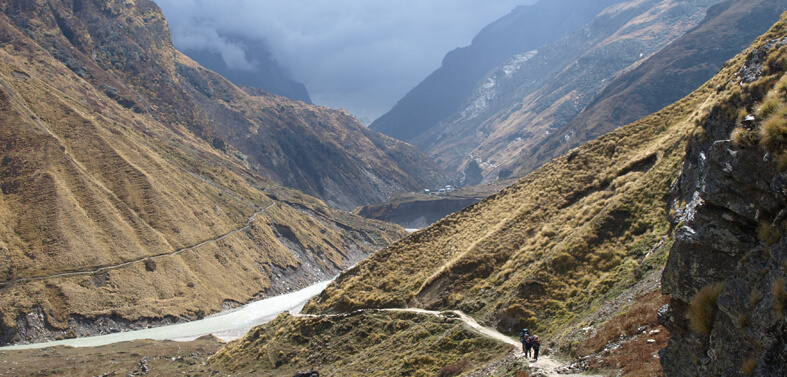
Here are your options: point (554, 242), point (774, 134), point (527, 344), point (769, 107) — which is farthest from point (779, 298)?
point (554, 242)

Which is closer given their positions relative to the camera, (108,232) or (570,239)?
(570,239)

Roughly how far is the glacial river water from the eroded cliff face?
3509 inches

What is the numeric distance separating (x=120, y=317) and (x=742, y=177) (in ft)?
356

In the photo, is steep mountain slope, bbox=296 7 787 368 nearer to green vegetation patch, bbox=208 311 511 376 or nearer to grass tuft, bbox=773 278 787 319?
green vegetation patch, bbox=208 311 511 376

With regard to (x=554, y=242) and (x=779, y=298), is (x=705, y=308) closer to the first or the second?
(x=779, y=298)

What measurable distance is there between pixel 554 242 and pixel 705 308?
22478 millimetres

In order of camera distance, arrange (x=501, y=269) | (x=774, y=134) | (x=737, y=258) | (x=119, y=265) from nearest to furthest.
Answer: (x=774, y=134)
(x=737, y=258)
(x=501, y=269)
(x=119, y=265)

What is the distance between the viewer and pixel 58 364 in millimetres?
62031

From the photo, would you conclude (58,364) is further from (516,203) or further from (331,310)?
(516,203)

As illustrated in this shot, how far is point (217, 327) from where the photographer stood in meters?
102

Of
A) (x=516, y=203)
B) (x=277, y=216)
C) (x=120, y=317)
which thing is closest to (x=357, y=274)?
(x=516, y=203)

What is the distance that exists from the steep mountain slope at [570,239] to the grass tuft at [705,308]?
68 cm

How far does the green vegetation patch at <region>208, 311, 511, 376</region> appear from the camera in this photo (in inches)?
1220

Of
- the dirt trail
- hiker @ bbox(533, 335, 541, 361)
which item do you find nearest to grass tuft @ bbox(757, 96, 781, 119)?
the dirt trail
